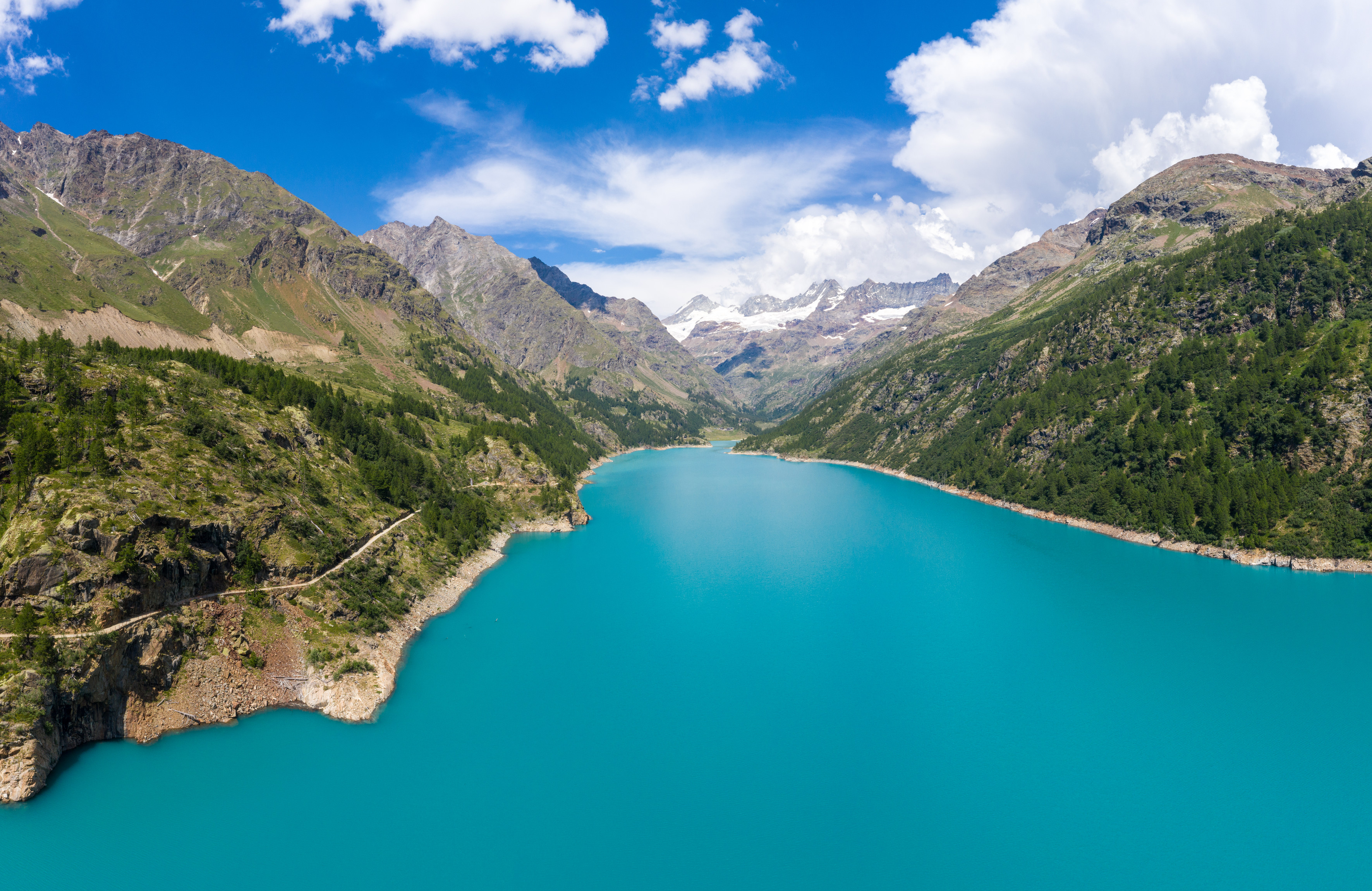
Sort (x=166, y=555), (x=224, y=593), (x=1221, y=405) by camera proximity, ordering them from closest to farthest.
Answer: (x=166, y=555) → (x=224, y=593) → (x=1221, y=405)

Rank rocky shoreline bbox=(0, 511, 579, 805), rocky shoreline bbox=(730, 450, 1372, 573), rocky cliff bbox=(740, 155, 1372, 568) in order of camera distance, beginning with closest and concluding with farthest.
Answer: rocky shoreline bbox=(0, 511, 579, 805)
rocky shoreline bbox=(730, 450, 1372, 573)
rocky cliff bbox=(740, 155, 1372, 568)

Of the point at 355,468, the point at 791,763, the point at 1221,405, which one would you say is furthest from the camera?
the point at 1221,405

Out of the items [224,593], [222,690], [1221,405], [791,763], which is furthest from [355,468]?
[1221,405]

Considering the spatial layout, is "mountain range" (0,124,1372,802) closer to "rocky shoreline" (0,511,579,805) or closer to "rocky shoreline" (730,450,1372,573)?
"rocky shoreline" (0,511,579,805)

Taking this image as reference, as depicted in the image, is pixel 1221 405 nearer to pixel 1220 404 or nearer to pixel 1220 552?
pixel 1220 404

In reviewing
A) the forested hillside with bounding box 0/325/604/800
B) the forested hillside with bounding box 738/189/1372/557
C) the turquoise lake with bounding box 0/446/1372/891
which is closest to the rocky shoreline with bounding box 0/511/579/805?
the forested hillside with bounding box 0/325/604/800

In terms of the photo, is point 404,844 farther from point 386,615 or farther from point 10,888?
point 386,615
